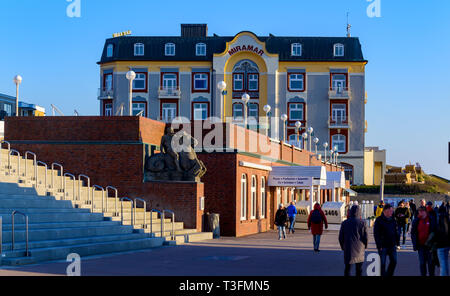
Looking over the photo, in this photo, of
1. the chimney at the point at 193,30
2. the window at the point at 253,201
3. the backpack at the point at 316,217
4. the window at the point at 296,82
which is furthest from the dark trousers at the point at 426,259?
the chimney at the point at 193,30

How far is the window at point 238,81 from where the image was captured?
253ft

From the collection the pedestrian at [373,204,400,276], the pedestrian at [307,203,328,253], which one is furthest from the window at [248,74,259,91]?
the pedestrian at [373,204,400,276]

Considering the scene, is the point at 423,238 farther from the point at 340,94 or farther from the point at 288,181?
the point at 340,94

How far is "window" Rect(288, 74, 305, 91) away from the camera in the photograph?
77375mm

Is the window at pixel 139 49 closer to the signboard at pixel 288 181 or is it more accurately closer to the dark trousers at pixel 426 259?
the signboard at pixel 288 181

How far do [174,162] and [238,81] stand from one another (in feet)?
160

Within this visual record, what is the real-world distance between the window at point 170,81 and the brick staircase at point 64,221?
161 ft

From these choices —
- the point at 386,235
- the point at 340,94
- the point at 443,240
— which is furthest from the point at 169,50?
the point at 443,240

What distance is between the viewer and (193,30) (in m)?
81.9

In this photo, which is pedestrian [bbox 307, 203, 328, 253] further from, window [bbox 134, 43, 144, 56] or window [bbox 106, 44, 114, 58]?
window [bbox 106, 44, 114, 58]

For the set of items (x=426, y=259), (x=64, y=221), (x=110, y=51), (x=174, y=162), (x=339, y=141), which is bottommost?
(x=426, y=259)

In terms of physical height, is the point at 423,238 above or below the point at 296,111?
below

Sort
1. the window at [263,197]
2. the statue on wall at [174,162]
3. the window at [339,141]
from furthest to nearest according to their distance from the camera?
1. the window at [339,141]
2. the window at [263,197]
3. the statue on wall at [174,162]
